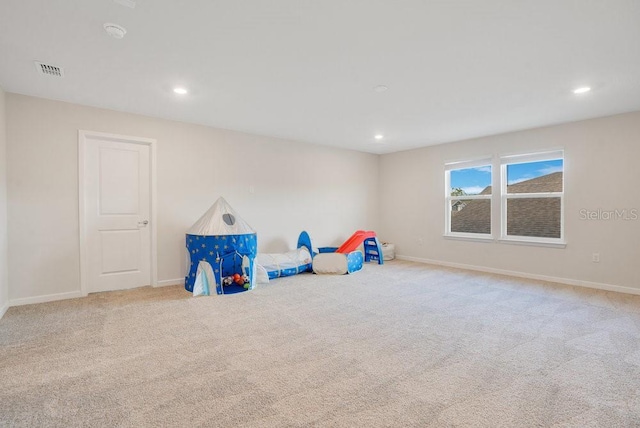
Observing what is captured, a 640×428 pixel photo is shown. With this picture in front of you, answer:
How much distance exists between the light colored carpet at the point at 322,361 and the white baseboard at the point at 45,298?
0.64ft

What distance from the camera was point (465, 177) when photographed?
240 inches

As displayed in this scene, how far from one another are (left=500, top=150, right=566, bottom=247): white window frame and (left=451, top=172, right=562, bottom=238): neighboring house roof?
0.07m

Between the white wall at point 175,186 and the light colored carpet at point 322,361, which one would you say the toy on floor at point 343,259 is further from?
the light colored carpet at point 322,361

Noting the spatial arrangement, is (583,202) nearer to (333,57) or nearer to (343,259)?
(343,259)

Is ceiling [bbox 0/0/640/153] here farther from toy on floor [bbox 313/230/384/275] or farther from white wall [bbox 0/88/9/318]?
toy on floor [bbox 313/230/384/275]

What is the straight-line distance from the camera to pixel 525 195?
518cm

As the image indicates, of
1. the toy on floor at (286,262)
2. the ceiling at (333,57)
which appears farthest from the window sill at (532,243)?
the toy on floor at (286,262)

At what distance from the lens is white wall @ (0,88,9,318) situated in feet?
10.9

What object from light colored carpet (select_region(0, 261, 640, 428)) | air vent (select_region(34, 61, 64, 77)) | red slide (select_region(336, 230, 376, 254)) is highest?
air vent (select_region(34, 61, 64, 77))

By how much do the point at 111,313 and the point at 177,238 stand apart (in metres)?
1.49

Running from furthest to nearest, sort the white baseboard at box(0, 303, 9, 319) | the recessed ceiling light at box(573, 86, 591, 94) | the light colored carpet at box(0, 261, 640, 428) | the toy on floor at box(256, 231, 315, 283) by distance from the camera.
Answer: the toy on floor at box(256, 231, 315, 283) < the recessed ceiling light at box(573, 86, 591, 94) < the white baseboard at box(0, 303, 9, 319) < the light colored carpet at box(0, 261, 640, 428)

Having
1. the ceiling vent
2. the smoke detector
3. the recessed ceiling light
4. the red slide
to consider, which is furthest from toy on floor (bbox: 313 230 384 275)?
the ceiling vent

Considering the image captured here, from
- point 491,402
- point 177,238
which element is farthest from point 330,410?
point 177,238

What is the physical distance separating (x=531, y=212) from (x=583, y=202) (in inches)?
28.1
